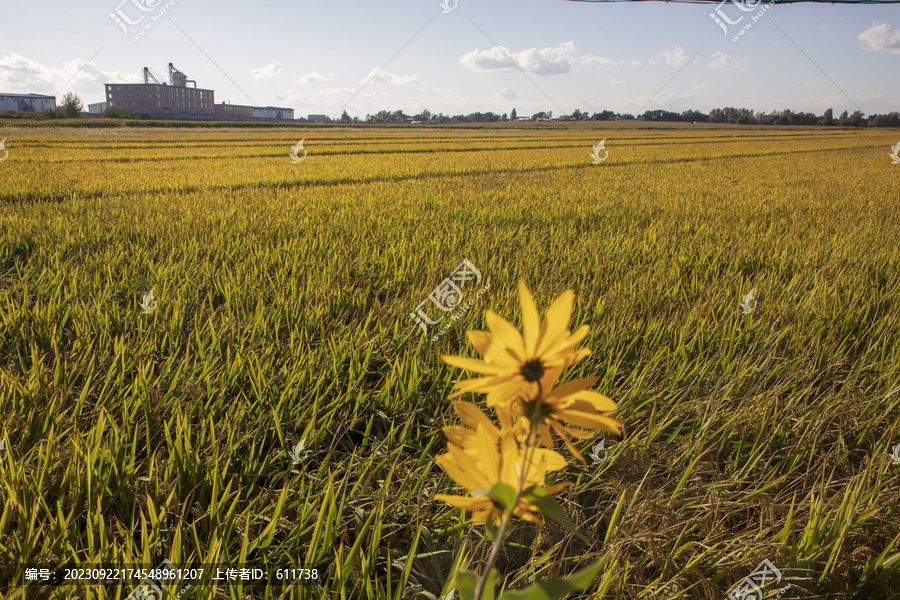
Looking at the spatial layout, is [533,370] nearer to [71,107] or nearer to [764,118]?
[71,107]

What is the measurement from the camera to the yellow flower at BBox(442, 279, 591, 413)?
28cm

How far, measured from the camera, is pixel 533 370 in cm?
28

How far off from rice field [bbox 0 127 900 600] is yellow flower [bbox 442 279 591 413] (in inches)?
4.4

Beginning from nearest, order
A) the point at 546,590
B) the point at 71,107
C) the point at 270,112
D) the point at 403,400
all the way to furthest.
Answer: the point at 546,590
the point at 403,400
the point at 71,107
the point at 270,112

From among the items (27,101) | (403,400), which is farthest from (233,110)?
(403,400)

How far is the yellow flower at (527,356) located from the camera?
0.92 feet

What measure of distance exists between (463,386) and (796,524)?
1.15 metres

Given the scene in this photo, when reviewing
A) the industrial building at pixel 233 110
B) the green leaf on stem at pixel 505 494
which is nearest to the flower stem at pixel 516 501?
the green leaf on stem at pixel 505 494

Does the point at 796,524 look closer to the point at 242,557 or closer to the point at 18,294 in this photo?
the point at 242,557

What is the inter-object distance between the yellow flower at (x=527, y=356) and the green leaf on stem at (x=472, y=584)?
0.35ft

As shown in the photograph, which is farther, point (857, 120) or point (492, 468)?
point (857, 120)

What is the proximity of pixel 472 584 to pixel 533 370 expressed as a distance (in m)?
0.15

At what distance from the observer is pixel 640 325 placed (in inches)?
74.1

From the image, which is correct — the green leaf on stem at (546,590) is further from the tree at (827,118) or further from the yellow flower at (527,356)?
the tree at (827,118)
